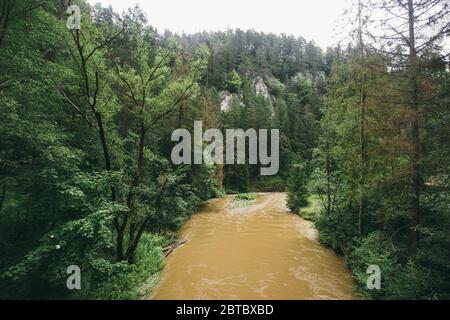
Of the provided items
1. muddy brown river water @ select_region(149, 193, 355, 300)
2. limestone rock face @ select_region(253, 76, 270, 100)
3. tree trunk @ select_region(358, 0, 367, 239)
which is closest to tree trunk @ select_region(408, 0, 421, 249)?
tree trunk @ select_region(358, 0, 367, 239)

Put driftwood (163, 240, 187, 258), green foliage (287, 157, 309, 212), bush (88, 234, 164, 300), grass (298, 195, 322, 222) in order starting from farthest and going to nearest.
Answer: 1. green foliage (287, 157, 309, 212)
2. grass (298, 195, 322, 222)
3. driftwood (163, 240, 187, 258)
4. bush (88, 234, 164, 300)

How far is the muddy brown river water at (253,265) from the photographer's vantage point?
9.91 meters

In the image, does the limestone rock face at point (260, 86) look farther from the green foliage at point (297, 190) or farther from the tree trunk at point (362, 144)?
the tree trunk at point (362, 144)

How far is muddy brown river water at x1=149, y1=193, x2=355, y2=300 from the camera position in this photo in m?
9.91

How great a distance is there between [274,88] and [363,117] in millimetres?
69390

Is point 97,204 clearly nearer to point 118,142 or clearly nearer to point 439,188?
point 118,142

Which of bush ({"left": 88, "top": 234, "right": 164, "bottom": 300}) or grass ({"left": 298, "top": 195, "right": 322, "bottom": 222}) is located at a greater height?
grass ({"left": 298, "top": 195, "right": 322, "bottom": 222})

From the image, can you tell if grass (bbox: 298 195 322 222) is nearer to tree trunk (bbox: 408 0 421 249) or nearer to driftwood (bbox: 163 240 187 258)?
driftwood (bbox: 163 240 187 258)

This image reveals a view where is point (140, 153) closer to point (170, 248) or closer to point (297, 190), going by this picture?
point (170, 248)

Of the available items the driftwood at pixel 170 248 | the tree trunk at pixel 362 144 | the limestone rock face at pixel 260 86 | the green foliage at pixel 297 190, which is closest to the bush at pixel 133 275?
the driftwood at pixel 170 248

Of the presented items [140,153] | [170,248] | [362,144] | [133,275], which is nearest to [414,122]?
[362,144]

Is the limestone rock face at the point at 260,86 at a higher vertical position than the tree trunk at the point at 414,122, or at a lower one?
higher

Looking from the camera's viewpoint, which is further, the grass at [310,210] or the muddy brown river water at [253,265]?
the grass at [310,210]

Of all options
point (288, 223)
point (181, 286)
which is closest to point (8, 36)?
point (181, 286)
